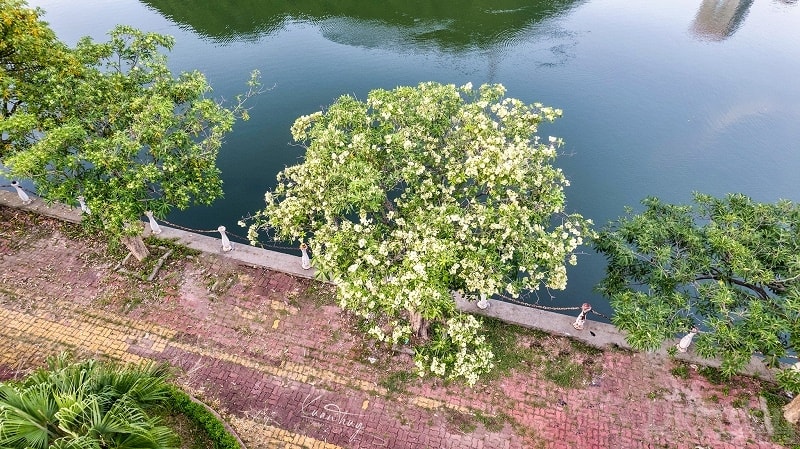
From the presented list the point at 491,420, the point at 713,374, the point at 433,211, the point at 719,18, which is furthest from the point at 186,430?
the point at 719,18

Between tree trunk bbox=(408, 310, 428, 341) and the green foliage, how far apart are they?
17.3ft

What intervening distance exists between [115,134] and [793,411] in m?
18.4

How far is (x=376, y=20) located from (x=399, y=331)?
30804 mm

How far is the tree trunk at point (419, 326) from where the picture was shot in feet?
42.8

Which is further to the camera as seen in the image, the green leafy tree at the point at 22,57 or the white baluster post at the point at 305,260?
the white baluster post at the point at 305,260

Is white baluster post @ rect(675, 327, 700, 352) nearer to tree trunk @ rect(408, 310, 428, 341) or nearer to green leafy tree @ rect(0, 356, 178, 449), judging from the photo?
tree trunk @ rect(408, 310, 428, 341)

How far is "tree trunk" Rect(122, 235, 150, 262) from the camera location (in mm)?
15008

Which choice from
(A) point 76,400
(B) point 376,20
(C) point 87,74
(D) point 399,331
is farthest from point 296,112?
(A) point 76,400

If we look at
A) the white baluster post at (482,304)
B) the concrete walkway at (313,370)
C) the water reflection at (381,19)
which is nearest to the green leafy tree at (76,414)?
the concrete walkway at (313,370)

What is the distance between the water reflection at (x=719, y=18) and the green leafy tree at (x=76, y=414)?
4030cm

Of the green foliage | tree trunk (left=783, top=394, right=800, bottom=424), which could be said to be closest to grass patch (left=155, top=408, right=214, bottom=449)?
the green foliage

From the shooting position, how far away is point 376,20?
3575cm

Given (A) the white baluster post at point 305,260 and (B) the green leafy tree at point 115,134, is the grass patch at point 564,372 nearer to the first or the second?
(A) the white baluster post at point 305,260

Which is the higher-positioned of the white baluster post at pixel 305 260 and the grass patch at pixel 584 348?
the white baluster post at pixel 305 260
